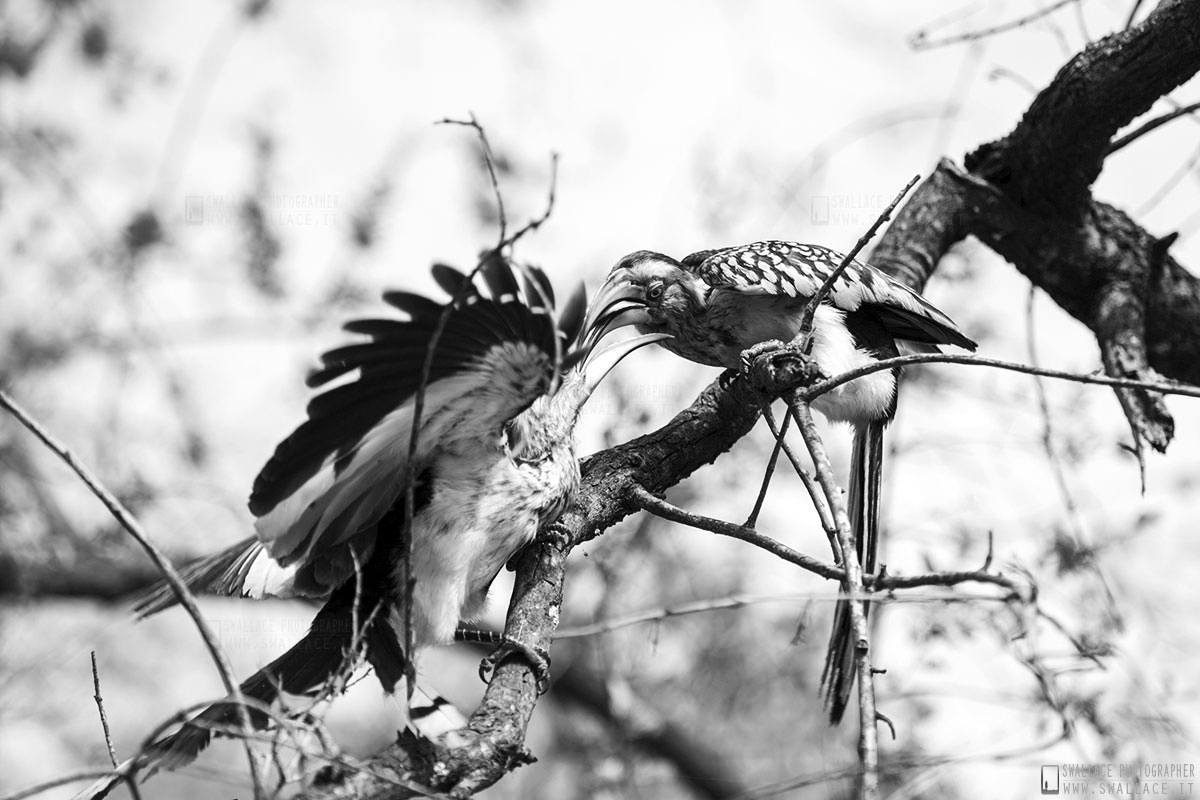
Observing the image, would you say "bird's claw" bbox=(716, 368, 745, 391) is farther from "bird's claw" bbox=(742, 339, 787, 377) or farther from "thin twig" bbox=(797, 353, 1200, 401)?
"thin twig" bbox=(797, 353, 1200, 401)

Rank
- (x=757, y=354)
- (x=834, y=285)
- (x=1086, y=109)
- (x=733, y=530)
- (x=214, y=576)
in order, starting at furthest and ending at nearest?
(x=1086, y=109) < (x=834, y=285) < (x=214, y=576) < (x=757, y=354) < (x=733, y=530)

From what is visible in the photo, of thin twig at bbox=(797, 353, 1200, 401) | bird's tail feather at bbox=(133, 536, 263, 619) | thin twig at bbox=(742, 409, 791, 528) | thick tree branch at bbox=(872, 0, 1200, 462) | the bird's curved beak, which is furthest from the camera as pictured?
the bird's curved beak

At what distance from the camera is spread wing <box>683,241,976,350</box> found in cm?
276

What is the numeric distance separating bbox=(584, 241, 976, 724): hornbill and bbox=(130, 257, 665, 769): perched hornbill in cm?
48

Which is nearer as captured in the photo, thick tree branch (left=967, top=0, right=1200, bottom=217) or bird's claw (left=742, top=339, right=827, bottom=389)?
bird's claw (left=742, top=339, right=827, bottom=389)

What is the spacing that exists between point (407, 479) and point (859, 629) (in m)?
0.71

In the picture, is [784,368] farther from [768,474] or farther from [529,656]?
[529,656]

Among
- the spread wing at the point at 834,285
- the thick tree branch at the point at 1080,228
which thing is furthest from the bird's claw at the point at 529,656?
the thick tree branch at the point at 1080,228

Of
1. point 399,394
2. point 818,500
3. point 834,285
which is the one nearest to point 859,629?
point 818,500

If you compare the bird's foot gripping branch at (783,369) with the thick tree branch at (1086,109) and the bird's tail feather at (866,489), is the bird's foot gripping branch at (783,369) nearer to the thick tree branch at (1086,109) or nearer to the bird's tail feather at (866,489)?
the bird's tail feather at (866,489)

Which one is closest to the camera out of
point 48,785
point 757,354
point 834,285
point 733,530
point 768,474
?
point 48,785

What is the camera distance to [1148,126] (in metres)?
2.88

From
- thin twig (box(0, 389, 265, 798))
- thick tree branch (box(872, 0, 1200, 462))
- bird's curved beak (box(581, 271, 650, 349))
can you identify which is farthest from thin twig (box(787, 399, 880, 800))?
thick tree branch (box(872, 0, 1200, 462))

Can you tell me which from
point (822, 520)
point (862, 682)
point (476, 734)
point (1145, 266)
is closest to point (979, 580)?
point (862, 682)
